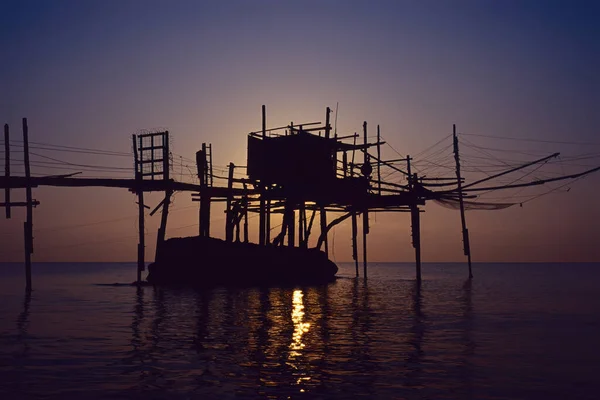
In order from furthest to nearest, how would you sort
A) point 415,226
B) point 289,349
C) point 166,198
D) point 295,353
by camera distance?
point 415,226 → point 166,198 → point 289,349 → point 295,353

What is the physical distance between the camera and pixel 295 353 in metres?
17.4

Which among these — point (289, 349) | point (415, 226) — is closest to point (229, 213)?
point (415, 226)

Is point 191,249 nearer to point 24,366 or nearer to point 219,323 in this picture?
point 219,323

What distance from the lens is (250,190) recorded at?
48781 mm

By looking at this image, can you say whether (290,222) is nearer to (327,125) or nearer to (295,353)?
(327,125)

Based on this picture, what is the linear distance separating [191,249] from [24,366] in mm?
29244

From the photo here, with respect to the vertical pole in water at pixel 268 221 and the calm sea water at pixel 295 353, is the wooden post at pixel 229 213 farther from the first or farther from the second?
the calm sea water at pixel 295 353

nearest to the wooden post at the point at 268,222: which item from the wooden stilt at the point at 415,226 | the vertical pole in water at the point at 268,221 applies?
the vertical pole in water at the point at 268,221

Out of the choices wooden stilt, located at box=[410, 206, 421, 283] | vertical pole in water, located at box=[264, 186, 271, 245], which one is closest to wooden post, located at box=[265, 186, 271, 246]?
vertical pole in water, located at box=[264, 186, 271, 245]

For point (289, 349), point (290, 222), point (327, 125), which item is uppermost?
point (327, 125)

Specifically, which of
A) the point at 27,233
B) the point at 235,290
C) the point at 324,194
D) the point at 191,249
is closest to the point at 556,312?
the point at 324,194

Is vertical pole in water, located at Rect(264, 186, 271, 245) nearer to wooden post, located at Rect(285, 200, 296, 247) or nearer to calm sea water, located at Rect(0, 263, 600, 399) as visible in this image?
wooden post, located at Rect(285, 200, 296, 247)

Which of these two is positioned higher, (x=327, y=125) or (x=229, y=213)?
(x=327, y=125)

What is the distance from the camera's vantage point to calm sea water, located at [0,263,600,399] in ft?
43.1
